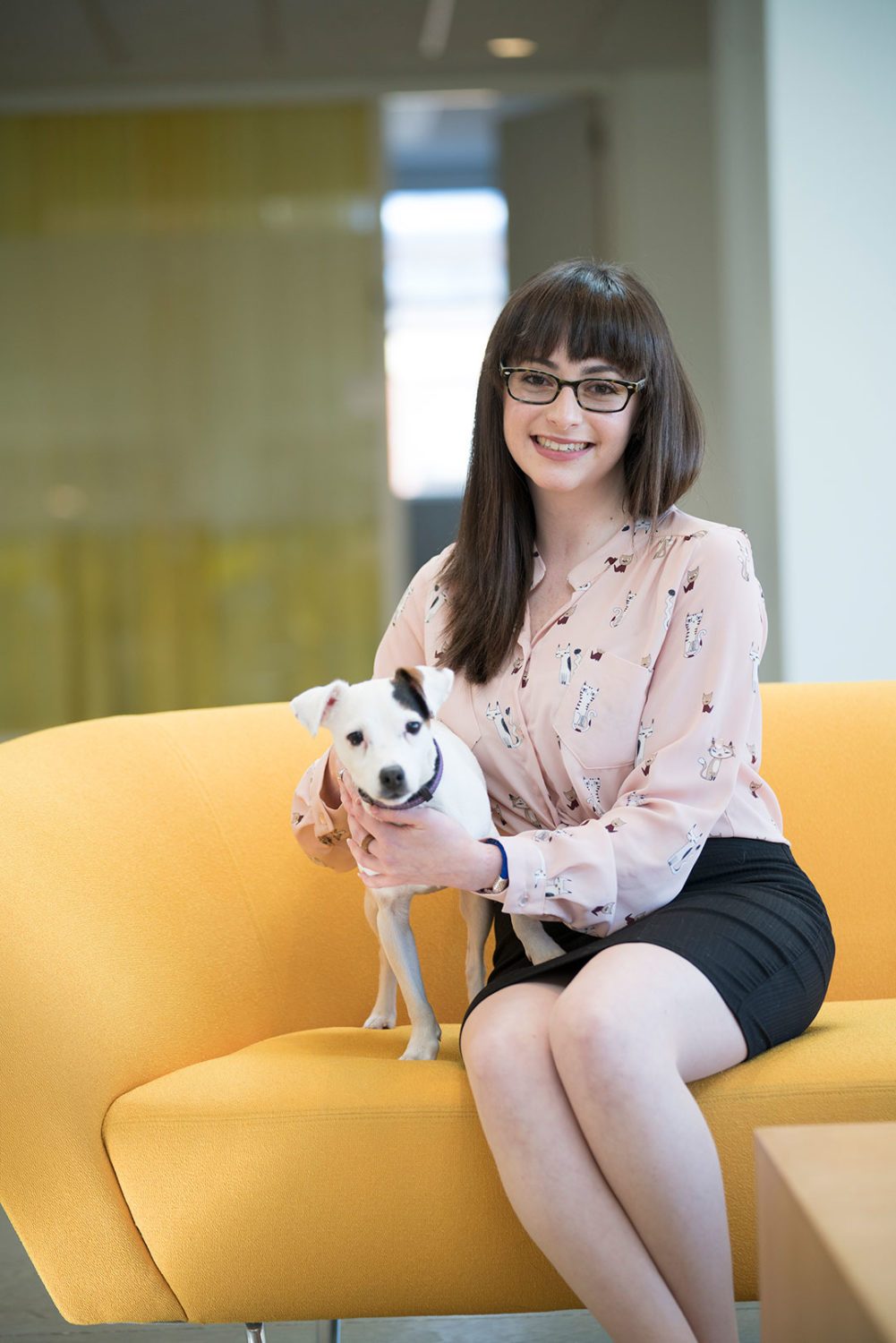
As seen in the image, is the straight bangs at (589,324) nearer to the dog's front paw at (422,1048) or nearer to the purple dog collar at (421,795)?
the purple dog collar at (421,795)

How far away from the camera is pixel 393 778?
5.11ft

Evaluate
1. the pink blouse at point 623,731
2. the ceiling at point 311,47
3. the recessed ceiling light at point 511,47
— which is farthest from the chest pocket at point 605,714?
the recessed ceiling light at point 511,47

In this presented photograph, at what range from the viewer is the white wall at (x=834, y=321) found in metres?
3.82

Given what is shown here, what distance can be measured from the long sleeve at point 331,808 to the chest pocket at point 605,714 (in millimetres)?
314

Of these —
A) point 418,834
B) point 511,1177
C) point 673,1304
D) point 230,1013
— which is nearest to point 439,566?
point 418,834

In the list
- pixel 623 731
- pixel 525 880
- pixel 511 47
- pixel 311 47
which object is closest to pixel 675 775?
pixel 623 731

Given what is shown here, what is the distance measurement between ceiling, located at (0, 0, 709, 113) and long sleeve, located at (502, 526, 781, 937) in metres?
4.12

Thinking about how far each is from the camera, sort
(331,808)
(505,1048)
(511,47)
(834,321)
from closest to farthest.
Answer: (505,1048), (331,808), (834,321), (511,47)

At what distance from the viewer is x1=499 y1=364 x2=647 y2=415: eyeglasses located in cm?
176

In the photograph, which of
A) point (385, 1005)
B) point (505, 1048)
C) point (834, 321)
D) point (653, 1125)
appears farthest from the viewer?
point (834, 321)

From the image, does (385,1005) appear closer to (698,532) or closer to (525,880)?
(525,880)

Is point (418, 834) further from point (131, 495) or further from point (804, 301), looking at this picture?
point (131, 495)

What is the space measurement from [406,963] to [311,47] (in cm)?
462

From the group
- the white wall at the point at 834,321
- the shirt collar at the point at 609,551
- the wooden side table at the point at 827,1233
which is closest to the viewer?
the wooden side table at the point at 827,1233
